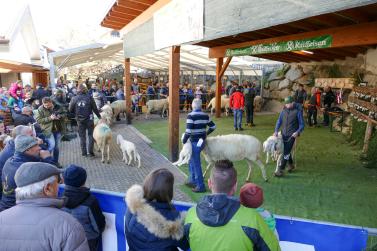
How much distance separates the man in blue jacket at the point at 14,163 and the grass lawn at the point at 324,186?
11.4 feet

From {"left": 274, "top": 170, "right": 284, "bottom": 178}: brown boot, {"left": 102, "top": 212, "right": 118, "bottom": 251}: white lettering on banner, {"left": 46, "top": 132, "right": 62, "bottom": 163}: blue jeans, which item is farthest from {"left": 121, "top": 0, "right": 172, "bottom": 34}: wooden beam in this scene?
{"left": 102, "top": 212, "right": 118, "bottom": 251}: white lettering on banner

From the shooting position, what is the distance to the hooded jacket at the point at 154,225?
2.19m

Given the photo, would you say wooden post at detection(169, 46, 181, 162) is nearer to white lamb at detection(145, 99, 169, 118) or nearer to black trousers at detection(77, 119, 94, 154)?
black trousers at detection(77, 119, 94, 154)

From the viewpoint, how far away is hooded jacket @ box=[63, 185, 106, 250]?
2793 mm

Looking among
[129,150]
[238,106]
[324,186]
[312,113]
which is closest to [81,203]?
[129,150]

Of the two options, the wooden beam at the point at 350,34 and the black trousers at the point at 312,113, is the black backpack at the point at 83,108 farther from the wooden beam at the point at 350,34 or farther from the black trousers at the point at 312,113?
the black trousers at the point at 312,113

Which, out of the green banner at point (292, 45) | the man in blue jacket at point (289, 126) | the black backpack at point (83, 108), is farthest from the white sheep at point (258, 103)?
the black backpack at point (83, 108)

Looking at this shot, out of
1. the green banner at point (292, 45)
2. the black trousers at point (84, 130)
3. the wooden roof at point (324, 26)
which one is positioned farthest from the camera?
the black trousers at point (84, 130)

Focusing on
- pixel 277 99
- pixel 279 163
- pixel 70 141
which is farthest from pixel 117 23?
pixel 277 99

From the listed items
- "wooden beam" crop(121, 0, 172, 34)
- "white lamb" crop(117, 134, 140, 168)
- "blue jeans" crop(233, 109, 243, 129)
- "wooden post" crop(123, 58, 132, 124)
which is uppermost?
"wooden beam" crop(121, 0, 172, 34)

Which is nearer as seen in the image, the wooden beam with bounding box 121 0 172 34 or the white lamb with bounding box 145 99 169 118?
the wooden beam with bounding box 121 0 172 34

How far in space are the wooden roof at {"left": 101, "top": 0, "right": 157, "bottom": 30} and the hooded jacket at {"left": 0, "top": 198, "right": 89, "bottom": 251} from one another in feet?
28.5

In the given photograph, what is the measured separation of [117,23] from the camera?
1346cm

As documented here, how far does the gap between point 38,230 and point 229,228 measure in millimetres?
1235
